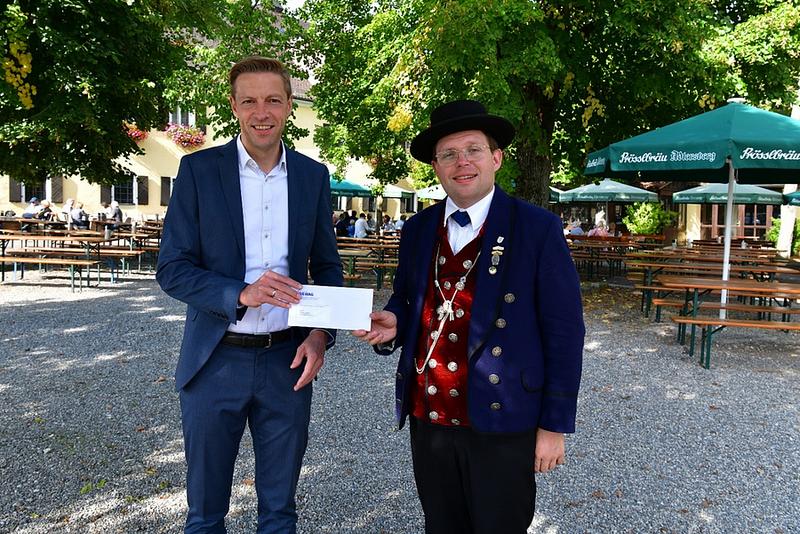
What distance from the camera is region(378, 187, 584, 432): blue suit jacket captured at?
6.57ft

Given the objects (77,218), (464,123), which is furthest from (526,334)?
(77,218)

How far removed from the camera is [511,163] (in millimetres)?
10633

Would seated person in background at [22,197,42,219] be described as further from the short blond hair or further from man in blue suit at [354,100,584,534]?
man in blue suit at [354,100,584,534]

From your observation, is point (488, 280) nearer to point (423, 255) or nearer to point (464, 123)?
point (423, 255)

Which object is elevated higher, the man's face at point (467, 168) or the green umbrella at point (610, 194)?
the green umbrella at point (610, 194)

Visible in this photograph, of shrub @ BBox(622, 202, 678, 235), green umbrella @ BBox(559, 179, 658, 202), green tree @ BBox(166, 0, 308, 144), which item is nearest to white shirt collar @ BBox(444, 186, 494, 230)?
green tree @ BBox(166, 0, 308, 144)

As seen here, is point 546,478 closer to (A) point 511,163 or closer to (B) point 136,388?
(B) point 136,388

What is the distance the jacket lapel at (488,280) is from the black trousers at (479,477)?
0.99ft

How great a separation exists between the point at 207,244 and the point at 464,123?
971 mm

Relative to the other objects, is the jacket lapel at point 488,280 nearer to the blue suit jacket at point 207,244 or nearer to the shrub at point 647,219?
the blue suit jacket at point 207,244

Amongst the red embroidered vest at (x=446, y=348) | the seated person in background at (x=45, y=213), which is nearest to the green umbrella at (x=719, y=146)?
the red embroidered vest at (x=446, y=348)

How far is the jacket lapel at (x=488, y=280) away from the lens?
2023 mm

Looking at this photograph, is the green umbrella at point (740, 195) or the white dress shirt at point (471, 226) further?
the green umbrella at point (740, 195)

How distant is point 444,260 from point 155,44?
481 inches
